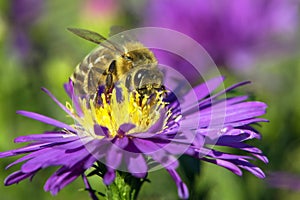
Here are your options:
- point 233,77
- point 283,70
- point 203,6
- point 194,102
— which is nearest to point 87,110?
point 194,102

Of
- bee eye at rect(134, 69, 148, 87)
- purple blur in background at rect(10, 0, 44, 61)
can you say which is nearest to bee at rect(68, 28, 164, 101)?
bee eye at rect(134, 69, 148, 87)

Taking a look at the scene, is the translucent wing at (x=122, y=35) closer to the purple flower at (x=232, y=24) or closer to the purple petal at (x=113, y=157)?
the purple petal at (x=113, y=157)

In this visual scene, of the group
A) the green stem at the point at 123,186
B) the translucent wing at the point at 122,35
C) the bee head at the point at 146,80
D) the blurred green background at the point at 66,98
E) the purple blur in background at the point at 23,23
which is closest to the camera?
the green stem at the point at 123,186

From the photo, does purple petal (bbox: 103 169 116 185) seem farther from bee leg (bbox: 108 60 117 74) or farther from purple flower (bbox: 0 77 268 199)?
bee leg (bbox: 108 60 117 74)

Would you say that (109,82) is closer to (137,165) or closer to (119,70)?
(119,70)

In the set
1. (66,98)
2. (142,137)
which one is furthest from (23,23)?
(142,137)

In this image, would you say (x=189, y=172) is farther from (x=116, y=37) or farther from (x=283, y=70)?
(x=283, y=70)

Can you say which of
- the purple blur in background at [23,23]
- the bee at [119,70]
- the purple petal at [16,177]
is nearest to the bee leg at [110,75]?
the bee at [119,70]
